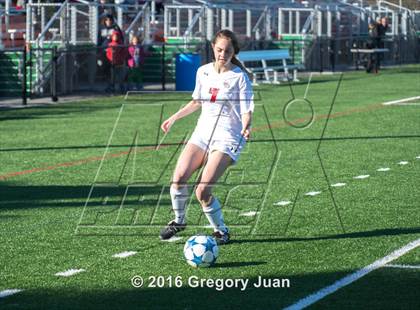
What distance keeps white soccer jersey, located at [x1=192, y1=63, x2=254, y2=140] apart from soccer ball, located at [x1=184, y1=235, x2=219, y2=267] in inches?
45.5

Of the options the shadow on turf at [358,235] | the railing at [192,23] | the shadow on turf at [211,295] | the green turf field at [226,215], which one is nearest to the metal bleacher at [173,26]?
the railing at [192,23]

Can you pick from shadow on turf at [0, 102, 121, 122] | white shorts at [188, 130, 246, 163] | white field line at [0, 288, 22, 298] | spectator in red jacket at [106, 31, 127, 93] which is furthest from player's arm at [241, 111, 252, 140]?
spectator in red jacket at [106, 31, 127, 93]

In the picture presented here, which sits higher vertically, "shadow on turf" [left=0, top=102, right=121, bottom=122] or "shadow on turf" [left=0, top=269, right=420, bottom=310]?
"shadow on turf" [left=0, top=102, right=121, bottom=122]

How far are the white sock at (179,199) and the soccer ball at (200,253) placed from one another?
2.87 feet

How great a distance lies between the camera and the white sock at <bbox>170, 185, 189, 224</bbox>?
932 cm

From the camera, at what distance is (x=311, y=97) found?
2895 centimetres

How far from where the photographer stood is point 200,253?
8.41 metres

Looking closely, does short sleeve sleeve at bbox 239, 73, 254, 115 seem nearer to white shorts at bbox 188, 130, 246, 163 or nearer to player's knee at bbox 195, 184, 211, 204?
white shorts at bbox 188, 130, 246, 163

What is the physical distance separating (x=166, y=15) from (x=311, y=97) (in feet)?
35.4

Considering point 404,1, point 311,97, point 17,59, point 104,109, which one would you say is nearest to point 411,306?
point 104,109

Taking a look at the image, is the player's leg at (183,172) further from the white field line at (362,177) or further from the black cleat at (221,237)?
the white field line at (362,177)

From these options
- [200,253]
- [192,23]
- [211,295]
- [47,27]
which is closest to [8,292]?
[211,295]

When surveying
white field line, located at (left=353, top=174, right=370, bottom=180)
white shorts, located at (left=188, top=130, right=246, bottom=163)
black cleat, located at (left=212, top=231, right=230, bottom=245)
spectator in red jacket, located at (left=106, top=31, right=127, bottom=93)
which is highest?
spectator in red jacket, located at (left=106, top=31, right=127, bottom=93)

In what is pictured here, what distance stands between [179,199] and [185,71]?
22.6m
